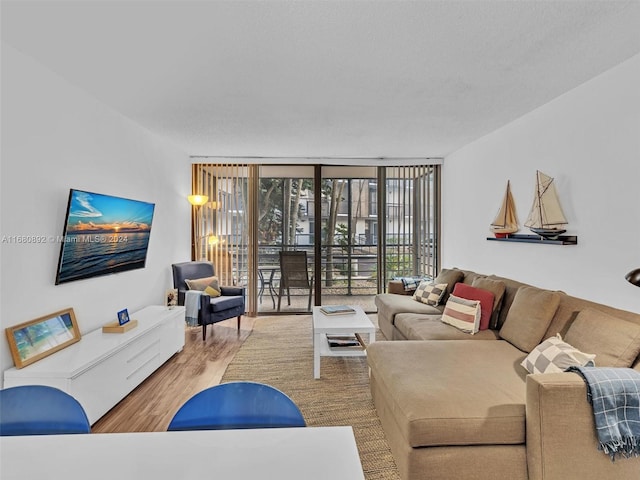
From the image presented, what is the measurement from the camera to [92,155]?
113 inches

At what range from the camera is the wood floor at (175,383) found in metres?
2.39

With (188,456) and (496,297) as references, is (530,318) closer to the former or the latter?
(496,297)

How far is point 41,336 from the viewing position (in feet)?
7.53

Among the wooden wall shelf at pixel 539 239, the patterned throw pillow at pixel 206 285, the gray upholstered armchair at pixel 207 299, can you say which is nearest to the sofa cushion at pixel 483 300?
the wooden wall shelf at pixel 539 239

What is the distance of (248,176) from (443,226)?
3.24 metres

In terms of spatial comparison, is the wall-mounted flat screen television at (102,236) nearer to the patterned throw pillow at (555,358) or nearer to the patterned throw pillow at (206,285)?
the patterned throw pillow at (206,285)

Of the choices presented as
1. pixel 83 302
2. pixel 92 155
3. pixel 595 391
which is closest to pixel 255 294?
pixel 83 302

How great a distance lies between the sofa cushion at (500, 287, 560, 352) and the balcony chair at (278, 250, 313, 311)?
10.3 feet

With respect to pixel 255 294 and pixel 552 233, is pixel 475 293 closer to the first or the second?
pixel 552 233

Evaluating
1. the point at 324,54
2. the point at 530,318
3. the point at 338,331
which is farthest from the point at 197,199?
the point at 530,318

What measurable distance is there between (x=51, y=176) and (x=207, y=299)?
2106 millimetres

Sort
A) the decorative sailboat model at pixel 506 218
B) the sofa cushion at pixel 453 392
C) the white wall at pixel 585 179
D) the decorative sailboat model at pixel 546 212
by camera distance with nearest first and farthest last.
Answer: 1. the sofa cushion at pixel 453 392
2. the white wall at pixel 585 179
3. the decorative sailboat model at pixel 546 212
4. the decorative sailboat model at pixel 506 218

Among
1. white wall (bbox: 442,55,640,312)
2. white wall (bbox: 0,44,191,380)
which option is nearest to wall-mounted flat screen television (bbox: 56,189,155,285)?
white wall (bbox: 0,44,191,380)

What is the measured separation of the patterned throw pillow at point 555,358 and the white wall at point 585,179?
24.2 inches
